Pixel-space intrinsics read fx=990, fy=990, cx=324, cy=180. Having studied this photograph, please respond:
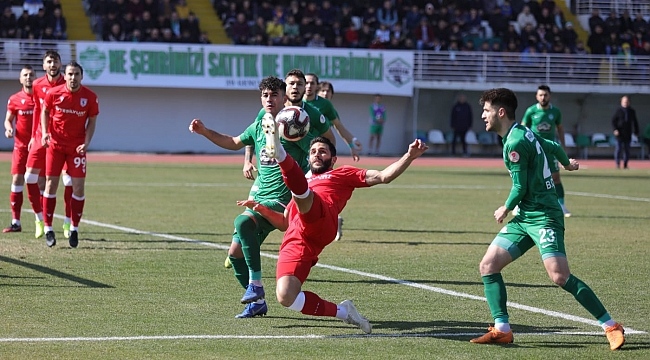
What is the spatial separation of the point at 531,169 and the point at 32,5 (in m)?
33.6

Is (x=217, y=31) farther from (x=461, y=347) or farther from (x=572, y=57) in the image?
(x=461, y=347)

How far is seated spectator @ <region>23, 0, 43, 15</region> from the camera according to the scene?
3788cm

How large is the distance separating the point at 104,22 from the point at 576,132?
19.8m

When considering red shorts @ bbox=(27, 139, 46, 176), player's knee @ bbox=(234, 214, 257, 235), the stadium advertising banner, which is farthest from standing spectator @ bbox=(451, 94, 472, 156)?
player's knee @ bbox=(234, 214, 257, 235)

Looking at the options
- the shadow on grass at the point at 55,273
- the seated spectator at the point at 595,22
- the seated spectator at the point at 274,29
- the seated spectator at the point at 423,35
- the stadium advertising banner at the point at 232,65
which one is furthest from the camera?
the seated spectator at the point at 595,22

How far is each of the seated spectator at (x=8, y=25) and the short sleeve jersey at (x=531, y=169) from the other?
31791 millimetres

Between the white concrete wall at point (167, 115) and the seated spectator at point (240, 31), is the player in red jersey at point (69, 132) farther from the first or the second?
the seated spectator at point (240, 31)

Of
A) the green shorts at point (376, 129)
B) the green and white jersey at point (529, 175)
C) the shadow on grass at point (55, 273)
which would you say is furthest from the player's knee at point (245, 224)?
the green shorts at point (376, 129)

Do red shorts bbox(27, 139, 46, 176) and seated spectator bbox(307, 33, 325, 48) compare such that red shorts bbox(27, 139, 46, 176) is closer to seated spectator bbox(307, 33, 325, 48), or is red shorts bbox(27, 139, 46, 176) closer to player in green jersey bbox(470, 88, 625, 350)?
player in green jersey bbox(470, 88, 625, 350)

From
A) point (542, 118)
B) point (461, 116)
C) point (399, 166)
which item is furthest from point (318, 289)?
point (461, 116)

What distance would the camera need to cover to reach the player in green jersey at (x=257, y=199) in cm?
862

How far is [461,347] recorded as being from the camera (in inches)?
293

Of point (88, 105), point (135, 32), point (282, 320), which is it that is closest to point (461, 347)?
point (282, 320)

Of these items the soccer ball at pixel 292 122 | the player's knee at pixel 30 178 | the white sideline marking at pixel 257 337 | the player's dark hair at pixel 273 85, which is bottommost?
the white sideline marking at pixel 257 337
